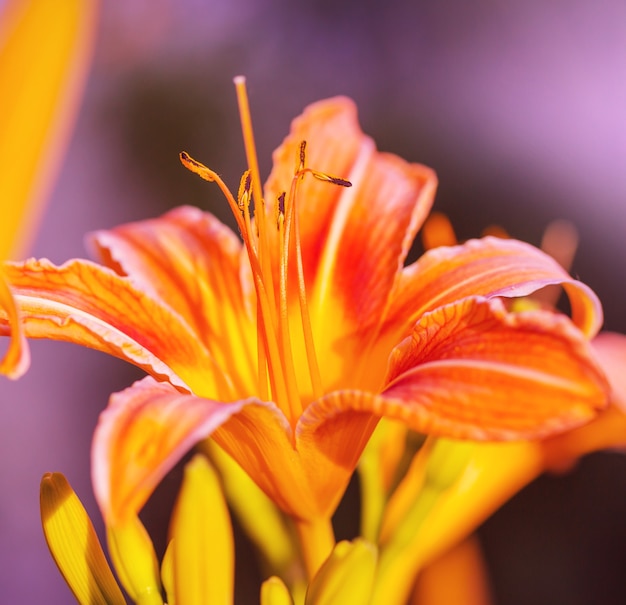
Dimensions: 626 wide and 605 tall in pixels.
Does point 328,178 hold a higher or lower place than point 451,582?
higher

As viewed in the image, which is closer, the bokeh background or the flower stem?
the flower stem

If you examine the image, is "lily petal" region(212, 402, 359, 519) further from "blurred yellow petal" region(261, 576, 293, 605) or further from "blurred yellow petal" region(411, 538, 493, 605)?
"blurred yellow petal" region(411, 538, 493, 605)

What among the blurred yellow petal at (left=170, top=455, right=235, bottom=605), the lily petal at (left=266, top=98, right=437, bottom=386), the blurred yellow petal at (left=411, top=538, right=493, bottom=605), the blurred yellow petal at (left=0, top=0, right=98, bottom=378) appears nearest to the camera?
the blurred yellow petal at (left=0, top=0, right=98, bottom=378)

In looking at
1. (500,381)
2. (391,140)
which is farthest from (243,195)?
(391,140)

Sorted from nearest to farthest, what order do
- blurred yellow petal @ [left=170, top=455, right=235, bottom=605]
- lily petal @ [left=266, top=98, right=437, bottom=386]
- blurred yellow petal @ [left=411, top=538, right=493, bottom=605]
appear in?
1. blurred yellow petal @ [left=170, top=455, right=235, bottom=605]
2. lily petal @ [left=266, top=98, right=437, bottom=386]
3. blurred yellow petal @ [left=411, top=538, right=493, bottom=605]

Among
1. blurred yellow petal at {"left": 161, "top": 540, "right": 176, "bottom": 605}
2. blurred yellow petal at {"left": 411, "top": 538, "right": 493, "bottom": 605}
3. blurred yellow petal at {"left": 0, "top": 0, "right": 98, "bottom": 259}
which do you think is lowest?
blurred yellow petal at {"left": 411, "top": 538, "right": 493, "bottom": 605}

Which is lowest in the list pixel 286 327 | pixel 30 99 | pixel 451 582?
pixel 451 582

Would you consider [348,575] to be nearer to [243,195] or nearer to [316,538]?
[316,538]

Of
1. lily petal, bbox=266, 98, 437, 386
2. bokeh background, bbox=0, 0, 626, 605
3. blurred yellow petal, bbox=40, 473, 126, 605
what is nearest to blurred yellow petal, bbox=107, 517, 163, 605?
blurred yellow petal, bbox=40, 473, 126, 605
